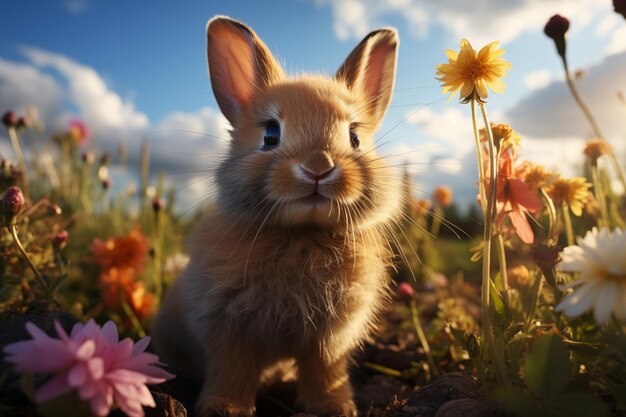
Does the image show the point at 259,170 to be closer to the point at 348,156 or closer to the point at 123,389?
the point at 348,156

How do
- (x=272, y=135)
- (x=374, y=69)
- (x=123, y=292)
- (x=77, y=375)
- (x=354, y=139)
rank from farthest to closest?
1. (x=123, y=292)
2. (x=374, y=69)
3. (x=354, y=139)
4. (x=272, y=135)
5. (x=77, y=375)

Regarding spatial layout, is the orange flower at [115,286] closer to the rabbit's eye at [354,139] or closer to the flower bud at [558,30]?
the rabbit's eye at [354,139]

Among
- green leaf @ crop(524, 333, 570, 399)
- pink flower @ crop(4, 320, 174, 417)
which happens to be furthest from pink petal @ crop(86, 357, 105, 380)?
green leaf @ crop(524, 333, 570, 399)

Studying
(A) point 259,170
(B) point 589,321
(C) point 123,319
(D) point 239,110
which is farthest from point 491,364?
(C) point 123,319

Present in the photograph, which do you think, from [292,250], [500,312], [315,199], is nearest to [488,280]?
[500,312]

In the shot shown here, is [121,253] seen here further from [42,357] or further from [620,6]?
[620,6]

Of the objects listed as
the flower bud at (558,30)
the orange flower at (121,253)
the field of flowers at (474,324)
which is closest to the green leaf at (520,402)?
the field of flowers at (474,324)
